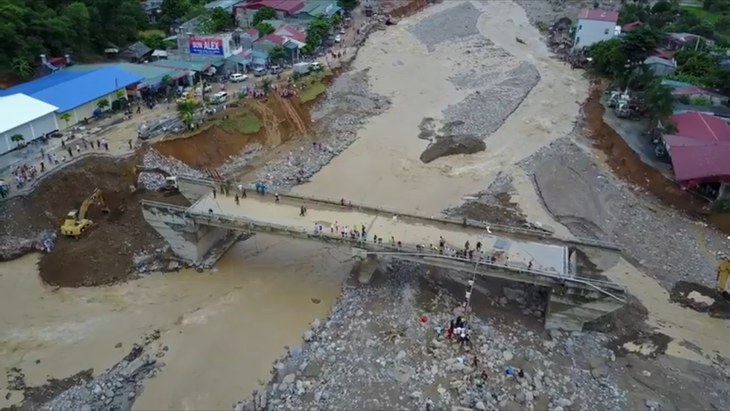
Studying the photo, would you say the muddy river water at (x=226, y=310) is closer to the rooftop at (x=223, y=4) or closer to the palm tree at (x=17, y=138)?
the palm tree at (x=17, y=138)

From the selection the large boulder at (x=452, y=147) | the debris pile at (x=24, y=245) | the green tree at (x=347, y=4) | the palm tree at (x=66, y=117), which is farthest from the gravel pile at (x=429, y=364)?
the green tree at (x=347, y=4)

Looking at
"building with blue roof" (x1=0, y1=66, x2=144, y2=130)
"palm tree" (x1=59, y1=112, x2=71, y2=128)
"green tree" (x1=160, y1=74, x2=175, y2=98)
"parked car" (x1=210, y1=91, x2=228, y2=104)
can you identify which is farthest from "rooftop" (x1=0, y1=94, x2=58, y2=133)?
"parked car" (x1=210, y1=91, x2=228, y2=104)

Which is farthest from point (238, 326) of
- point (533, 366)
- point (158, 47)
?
point (158, 47)

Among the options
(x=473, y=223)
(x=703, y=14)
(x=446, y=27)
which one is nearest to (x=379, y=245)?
(x=473, y=223)

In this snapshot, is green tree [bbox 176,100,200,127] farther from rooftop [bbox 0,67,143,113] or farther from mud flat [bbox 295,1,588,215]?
mud flat [bbox 295,1,588,215]

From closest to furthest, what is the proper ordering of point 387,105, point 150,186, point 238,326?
point 238,326, point 150,186, point 387,105

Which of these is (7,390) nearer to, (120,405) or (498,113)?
(120,405)
